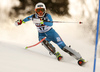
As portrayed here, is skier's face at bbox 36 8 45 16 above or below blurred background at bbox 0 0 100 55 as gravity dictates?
above

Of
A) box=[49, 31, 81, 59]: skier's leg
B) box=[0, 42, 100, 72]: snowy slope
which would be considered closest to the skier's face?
box=[49, 31, 81, 59]: skier's leg

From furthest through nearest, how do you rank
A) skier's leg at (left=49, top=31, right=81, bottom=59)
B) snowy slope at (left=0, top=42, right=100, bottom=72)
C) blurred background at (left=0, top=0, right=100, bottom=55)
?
1. blurred background at (left=0, top=0, right=100, bottom=55)
2. skier's leg at (left=49, top=31, right=81, bottom=59)
3. snowy slope at (left=0, top=42, right=100, bottom=72)

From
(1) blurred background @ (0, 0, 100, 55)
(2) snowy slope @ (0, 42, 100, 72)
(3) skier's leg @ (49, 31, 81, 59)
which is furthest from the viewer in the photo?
(1) blurred background @ (0, 0, 100, 55)

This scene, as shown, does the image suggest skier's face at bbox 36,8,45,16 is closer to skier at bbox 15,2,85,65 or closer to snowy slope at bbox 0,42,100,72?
skier at bbox 15,2,85,65

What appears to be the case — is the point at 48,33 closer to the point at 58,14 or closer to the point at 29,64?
the point at 29,64

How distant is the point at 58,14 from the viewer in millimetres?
4371

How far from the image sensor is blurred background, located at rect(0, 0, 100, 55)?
4215 mm

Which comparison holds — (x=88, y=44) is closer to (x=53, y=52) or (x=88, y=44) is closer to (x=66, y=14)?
(x=66, y=14)

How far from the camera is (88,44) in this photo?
12.6 feet

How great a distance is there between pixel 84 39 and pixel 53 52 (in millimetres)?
1940

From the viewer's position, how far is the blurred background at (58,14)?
421cm

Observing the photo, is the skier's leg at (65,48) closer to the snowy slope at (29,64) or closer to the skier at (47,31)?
the skier at (47,31)

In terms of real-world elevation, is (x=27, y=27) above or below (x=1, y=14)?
below

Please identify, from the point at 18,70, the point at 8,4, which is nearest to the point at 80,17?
the point at 8,4
